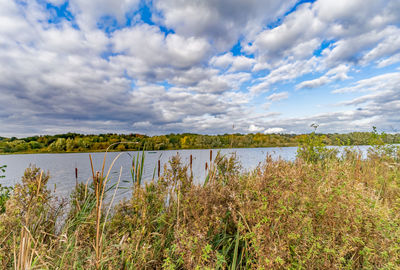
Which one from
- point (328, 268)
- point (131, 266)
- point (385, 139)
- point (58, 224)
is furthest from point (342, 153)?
point (58, 224)

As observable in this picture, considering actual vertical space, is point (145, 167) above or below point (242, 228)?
below

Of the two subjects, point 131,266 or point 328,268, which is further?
point 131,266

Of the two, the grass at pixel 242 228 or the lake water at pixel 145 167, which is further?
the lake water at pixel 145 167

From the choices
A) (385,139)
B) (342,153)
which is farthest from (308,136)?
(385,139)

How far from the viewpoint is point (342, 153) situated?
9.09 meters

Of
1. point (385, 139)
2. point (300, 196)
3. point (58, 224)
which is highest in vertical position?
point (385, 139)

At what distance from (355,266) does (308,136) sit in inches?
284

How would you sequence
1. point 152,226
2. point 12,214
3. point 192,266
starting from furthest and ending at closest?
1. point 152,226
2. point 12,214
3. point 192,266

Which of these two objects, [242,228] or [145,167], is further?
[145,167]

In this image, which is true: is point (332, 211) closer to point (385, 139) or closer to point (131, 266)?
point (131, 266)

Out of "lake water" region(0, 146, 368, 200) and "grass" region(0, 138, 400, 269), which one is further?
"lake water" region(0, 146, 368, 200)

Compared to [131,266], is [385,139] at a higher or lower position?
higher

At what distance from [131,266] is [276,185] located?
1865mm

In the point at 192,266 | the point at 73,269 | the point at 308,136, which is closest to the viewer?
the point at 192,266
